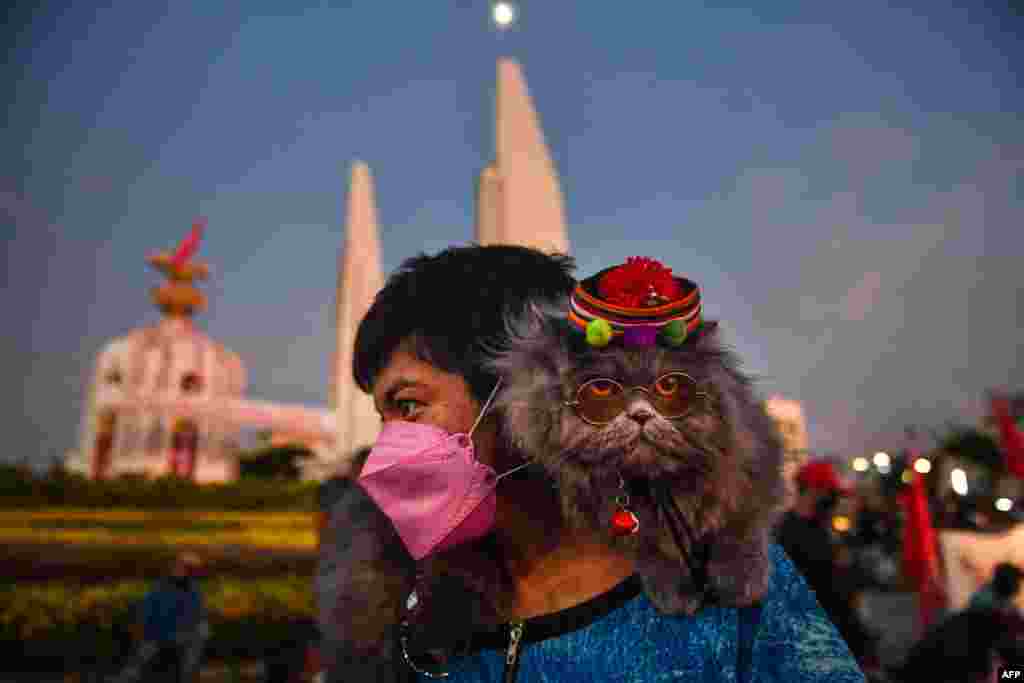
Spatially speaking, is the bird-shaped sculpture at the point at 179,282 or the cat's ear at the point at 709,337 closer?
the cat's ear at the point at 709,337

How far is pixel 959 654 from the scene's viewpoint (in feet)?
14.9

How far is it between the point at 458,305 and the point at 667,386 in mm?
641

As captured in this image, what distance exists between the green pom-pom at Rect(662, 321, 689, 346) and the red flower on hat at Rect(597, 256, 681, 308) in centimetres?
5

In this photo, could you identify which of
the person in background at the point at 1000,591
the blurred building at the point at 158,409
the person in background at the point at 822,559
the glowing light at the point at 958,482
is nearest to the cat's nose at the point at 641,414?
the person in background at the point at 822,559

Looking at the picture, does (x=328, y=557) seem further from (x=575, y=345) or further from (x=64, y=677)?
(x=64, y=677)

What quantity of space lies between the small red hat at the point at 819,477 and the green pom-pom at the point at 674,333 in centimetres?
351

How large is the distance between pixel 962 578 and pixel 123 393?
18.5 meters

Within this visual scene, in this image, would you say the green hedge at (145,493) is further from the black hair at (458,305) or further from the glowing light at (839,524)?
the black hair at (458,305)

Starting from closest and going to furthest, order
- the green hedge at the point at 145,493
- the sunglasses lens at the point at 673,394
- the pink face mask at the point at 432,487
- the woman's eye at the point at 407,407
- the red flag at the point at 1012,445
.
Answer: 1. the sunglasses lens at the point at 673,394
2. the pink face mask at the point at 432,487
3. the woman's eye at the point at 407,407
4. the green hedge at the point at 145,493
5. the red flag at the point at 1012,445

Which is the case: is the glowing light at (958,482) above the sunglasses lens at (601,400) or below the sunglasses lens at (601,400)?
below

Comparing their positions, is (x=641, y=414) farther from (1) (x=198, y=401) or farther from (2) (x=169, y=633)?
(1) (x=198, y=401)

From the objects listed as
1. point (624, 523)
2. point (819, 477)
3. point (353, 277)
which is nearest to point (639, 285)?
point (624, 523)

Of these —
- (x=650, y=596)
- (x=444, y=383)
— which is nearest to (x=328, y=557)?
(x=444, y=383)

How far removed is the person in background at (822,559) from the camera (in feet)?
12.0
